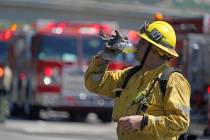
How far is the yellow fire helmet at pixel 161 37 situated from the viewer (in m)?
5.00

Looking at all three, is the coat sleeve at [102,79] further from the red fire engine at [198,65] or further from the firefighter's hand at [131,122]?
the red fire engine at [198,65]

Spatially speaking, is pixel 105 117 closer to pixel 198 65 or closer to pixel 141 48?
pixel 198 65

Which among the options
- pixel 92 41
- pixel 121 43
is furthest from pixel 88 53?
pixel 121 43

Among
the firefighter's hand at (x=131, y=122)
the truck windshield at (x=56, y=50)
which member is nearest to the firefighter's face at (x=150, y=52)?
the firefighter's hand at (x=131, y=122)

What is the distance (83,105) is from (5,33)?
22.4 ft

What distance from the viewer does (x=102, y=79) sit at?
17.4ft

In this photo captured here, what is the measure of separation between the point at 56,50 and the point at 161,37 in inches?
642

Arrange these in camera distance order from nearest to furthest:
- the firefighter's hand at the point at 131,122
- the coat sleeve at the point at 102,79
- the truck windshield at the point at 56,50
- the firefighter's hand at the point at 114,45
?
the firefighter's hand at the point at 131,122 < the firefighter's hand at the point at 114,45 < the coat sleeve at the point at 102,79 < the truck windshield at the point at 56,50

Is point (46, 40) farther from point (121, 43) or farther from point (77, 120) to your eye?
point (121, 43)

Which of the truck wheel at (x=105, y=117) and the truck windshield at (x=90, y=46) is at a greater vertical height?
the truck windshield at (x=90, y=46)

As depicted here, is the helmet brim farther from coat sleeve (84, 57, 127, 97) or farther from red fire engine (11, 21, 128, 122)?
red fire engine (11, 21, 128, 122)

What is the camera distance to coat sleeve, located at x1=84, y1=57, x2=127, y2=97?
5277 millimetres

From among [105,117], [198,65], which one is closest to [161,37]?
[198,65]

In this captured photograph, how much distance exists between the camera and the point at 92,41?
70.9ft
